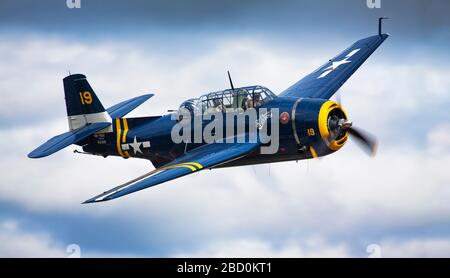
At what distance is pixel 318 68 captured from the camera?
33125mm

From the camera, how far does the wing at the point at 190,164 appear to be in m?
25.1

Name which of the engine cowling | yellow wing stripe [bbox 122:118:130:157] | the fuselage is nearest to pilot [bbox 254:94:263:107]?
the fuselage

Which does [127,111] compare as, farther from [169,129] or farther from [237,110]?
[237,110]

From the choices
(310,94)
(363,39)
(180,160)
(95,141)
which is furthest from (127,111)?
(363,39)

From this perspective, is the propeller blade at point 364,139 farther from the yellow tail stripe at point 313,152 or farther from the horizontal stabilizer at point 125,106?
the horizontal stabilizer at point 125,106

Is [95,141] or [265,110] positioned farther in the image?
[95,141]

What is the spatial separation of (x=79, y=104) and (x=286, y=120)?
8.02 meters

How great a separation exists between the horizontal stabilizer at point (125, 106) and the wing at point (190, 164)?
404 centimetres

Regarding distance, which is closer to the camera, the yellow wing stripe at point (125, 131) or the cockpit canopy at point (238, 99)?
the cockpit canopy at point (238, 99)

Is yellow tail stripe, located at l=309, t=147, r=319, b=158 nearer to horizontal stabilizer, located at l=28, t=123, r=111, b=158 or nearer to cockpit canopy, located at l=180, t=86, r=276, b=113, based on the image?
cockpit canopy, located at l=180, t=86, r=276, b=113

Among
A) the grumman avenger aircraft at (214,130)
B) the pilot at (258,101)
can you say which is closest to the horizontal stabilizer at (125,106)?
the grumman avenger aircraft at (214,130)

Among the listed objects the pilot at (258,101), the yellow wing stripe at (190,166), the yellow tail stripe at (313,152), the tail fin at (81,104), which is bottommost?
the yellow wing stripe at (190,166)

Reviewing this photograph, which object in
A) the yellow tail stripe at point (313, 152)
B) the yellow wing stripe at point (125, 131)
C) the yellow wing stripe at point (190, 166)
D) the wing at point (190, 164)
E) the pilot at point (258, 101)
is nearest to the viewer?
the wing at point (190, 164)

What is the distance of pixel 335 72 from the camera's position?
3216 centimetres
